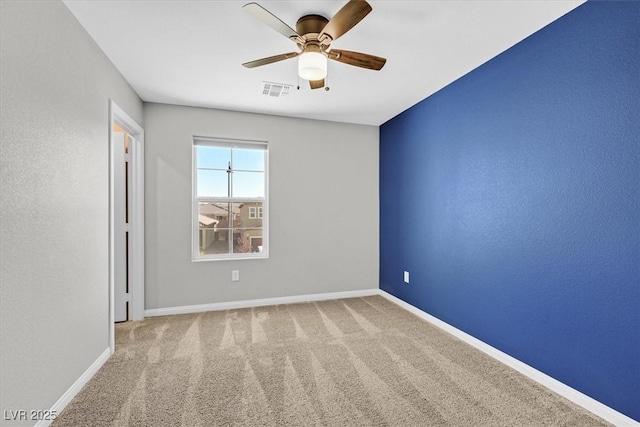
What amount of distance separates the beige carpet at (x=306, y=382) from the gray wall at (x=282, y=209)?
2.36 feet

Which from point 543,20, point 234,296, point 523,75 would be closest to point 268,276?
point 234,296

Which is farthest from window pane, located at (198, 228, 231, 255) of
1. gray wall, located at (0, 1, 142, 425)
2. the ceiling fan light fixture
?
the ceiling fan light fixture

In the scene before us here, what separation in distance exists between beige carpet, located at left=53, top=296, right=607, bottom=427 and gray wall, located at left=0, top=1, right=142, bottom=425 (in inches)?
15.9

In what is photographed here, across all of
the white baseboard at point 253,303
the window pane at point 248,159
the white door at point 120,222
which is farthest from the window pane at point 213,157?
the white baseboard at point 253,303

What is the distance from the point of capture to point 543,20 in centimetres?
203

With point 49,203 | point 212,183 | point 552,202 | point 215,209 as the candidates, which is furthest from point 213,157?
point 552,202

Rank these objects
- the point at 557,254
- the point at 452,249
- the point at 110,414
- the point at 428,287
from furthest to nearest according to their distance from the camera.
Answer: the point at 428,287
the point at 452,249
the point at 557,254
the point at 110,414

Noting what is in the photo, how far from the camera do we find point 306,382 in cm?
214

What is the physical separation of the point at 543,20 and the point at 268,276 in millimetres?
3666

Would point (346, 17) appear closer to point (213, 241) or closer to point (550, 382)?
point (550, 382)

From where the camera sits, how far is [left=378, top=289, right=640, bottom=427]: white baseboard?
5.62ft

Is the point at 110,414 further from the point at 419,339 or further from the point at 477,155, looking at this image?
the point at 477,155

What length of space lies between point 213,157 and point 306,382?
290 cm

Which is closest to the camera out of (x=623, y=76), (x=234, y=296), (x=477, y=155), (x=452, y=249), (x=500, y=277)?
(x=623, y=76)
